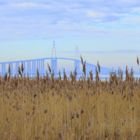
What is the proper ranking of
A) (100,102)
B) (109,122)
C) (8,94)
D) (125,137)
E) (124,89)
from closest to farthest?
(125,137), (109,122), (100,102), (8,94), (124,89)

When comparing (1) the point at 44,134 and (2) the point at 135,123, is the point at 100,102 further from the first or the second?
(1) the point at 44,134

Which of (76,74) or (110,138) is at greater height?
(76,74)

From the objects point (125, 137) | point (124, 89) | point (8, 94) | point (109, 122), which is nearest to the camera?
point (125, 137)

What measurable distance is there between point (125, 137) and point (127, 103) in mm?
1439

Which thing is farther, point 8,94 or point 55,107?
point 8,94

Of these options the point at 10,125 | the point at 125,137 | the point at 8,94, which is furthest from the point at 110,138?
the point at 8,94

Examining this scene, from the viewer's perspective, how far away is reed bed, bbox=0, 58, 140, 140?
5.76m

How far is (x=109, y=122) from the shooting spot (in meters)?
6.30

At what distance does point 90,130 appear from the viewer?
5.85 meters

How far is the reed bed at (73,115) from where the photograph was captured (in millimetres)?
5758

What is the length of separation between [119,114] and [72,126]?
868mm

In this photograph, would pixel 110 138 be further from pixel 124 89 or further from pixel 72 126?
pixel 124 89

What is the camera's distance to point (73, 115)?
19.8 ft

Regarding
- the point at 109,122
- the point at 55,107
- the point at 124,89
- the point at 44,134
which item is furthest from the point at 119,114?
the point at 124,89
